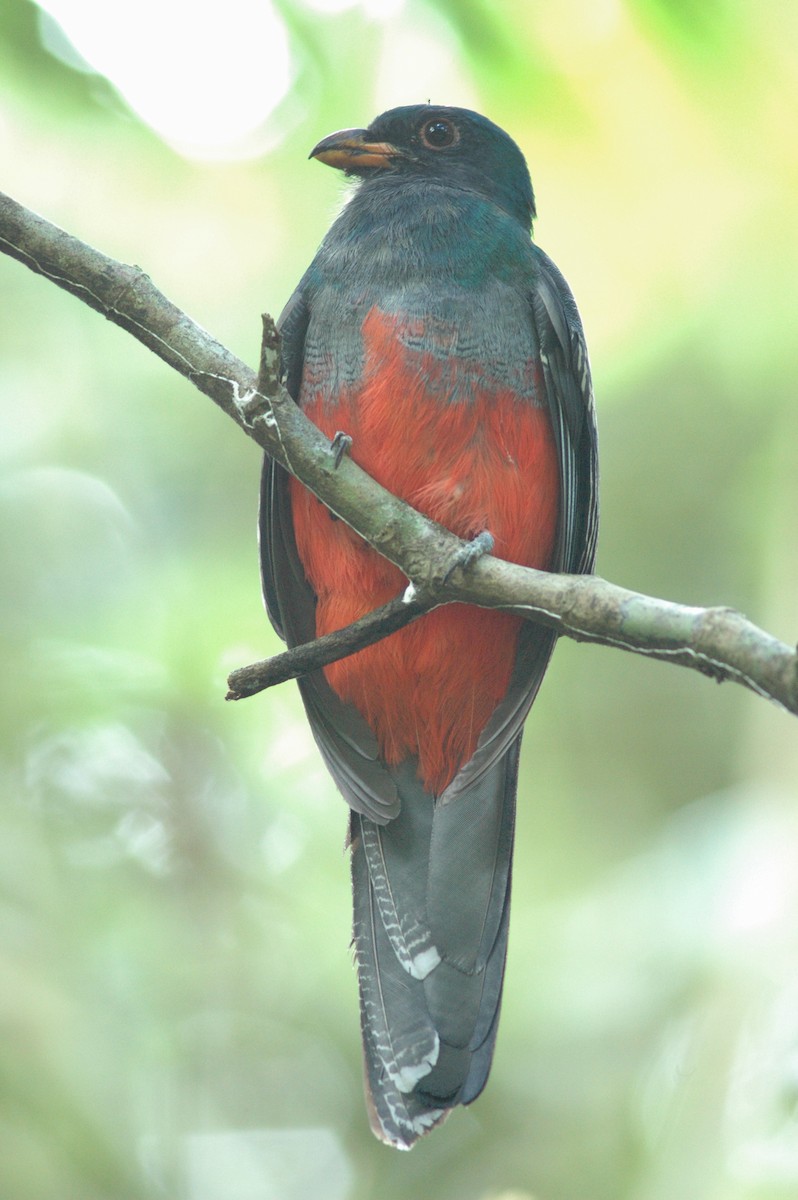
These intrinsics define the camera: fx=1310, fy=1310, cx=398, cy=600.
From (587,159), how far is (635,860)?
291 centimetres

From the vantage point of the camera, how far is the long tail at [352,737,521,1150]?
350cm

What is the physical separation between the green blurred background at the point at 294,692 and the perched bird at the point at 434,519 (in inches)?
27.1

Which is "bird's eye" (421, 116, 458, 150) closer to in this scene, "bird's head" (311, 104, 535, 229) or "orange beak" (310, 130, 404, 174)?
"bird's head" (311, 104, 535, 229)

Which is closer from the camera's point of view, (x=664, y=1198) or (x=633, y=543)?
(x=664, y=1198)

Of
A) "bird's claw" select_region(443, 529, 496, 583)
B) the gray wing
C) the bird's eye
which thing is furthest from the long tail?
the bird's eye

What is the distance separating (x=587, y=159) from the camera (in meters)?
5.44

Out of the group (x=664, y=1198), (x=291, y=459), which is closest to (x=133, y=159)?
(x=291, y=459)

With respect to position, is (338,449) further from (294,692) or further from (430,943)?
(294,692)

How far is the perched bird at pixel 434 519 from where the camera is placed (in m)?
3.47

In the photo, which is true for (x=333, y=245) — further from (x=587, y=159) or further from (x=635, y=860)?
(x=635, y=860)

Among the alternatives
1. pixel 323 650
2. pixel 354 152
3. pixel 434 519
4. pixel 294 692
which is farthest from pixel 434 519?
pixel 294 692

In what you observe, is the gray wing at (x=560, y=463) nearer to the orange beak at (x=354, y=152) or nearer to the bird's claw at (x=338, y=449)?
the orange beak at (x=354, y=152)

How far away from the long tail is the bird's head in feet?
5.84

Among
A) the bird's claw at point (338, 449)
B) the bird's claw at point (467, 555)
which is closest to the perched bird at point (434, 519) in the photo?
the bird's claw at point (338, 449)
